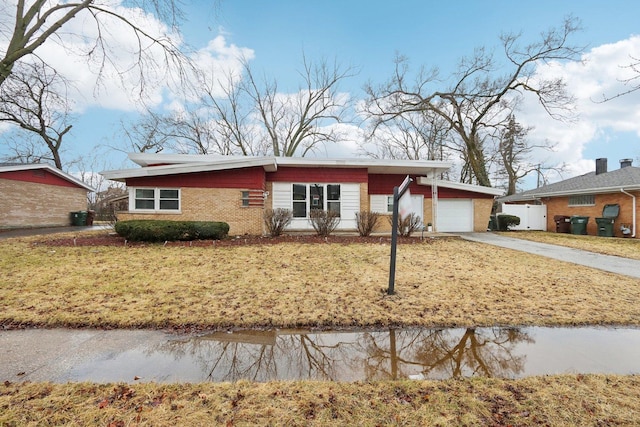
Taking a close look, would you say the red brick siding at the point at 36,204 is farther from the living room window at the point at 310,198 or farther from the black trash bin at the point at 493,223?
the black trash bin at the point at 493,223

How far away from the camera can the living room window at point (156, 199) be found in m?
12.2

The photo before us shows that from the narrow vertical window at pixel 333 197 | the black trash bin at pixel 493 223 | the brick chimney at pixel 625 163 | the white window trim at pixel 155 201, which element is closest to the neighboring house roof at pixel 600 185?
the brick chimney at pixel 625 163

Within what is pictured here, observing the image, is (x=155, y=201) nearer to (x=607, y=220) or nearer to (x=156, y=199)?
(x=156, y=199)

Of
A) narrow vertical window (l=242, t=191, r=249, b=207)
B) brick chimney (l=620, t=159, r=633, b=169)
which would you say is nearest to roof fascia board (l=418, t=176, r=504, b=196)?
narrow vertical window (l=242, t=191, r=249, b=207)

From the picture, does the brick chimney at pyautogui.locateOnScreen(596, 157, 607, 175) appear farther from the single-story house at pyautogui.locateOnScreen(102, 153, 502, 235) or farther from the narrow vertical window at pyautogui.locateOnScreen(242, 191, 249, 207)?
the narrow vertical window at pyautogui.locateOnScreen(242, 191, 249, 207)

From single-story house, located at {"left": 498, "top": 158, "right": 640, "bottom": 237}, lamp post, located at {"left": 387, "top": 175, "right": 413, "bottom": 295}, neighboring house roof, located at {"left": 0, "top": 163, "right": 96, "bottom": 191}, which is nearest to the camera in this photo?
lamp post, located at {"left": 387, "top": 175, "right": 413, "bottom": 295}

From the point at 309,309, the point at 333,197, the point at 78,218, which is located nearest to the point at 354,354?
the point at 309,309

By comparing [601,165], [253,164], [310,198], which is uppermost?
[601,165]

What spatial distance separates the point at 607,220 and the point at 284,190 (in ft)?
57.4

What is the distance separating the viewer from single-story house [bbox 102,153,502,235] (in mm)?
12289

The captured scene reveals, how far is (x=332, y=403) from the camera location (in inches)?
92.2

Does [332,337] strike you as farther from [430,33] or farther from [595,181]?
[595,181]

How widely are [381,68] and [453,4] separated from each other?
12.2m

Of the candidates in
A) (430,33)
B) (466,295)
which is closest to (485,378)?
(466,295)
